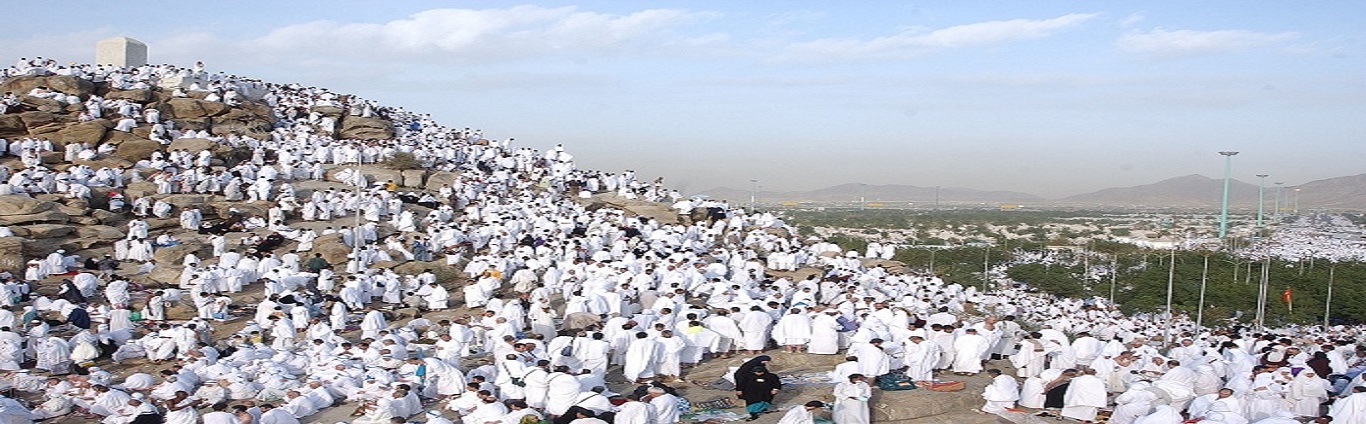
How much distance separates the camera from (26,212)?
20.1 meters

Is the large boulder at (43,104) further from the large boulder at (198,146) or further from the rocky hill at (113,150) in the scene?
the large boulder at (198,146)

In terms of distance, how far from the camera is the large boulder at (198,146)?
2638 centimetres

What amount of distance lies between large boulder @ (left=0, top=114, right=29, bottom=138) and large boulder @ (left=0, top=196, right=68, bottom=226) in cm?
648

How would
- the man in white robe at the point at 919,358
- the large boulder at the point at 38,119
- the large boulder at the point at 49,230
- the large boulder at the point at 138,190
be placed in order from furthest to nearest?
the large boulder at the point at 38,119 < the large boulder at the point at 138,190 < the large boulder at the point at 49,230 < the man in white robe at the point at 919,358

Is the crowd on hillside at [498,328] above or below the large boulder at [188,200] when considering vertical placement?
below

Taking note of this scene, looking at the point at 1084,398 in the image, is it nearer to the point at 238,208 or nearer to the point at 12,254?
the point at 12,254

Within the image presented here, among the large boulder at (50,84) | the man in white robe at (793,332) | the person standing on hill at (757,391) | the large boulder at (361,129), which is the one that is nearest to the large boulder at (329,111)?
the large boulder at (361,129)

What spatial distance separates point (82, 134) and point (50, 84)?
380 centimetres

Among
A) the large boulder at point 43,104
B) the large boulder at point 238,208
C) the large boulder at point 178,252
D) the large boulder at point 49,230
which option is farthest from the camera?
the large boulder at point 43,104

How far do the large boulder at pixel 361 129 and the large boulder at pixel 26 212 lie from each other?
11.7m

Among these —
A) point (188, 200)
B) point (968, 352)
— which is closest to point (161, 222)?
point (188, 200)

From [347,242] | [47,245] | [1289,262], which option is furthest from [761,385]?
[1289,262]

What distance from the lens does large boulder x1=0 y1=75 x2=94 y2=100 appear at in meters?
28.2

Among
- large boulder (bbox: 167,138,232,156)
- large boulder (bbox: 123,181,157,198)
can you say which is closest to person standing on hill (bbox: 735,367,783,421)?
large boulder (bbox: 123,181,157,198)
